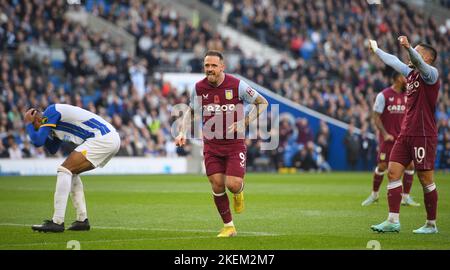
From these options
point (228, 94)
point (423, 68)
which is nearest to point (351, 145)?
point (423, 68)

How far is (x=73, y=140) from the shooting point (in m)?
14.1

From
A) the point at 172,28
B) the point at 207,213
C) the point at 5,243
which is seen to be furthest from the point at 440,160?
the point at 5,243

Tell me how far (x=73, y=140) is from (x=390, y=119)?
784 centimetres

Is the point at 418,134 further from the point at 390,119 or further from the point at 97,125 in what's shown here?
the point at 390,119

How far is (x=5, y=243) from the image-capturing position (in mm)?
11938

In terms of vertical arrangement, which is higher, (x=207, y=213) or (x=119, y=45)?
(x=119, y=45)

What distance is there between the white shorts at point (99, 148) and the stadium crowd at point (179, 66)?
60.7 feet

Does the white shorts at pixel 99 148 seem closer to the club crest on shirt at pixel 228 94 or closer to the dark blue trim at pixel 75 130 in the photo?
the dark blue trim at pixel 75 130

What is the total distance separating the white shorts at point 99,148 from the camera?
45.1 feet

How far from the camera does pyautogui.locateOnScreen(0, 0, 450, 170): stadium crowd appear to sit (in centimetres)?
3488

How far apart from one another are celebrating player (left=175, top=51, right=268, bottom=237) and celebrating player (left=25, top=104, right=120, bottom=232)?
1.59m

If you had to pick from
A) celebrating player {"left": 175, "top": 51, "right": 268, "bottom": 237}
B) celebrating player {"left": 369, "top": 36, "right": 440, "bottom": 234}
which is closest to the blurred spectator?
celebrating player {"left": 369, "top": 36, "right": 440, "bottom": 234}
